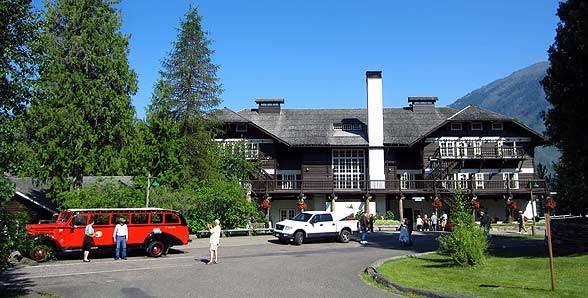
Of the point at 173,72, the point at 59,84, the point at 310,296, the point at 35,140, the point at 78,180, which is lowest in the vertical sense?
the point at 310,296

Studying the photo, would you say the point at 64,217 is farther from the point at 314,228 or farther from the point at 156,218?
the point at 314,228

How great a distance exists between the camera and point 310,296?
11.5 m

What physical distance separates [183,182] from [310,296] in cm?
2419

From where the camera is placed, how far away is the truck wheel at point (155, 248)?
20.4 metres

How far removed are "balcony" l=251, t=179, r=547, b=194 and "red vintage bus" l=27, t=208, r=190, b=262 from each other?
22.3 metres

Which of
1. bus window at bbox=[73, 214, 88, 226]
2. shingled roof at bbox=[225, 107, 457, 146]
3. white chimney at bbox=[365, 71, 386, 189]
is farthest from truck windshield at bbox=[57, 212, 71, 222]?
white chimney at bbox=[365, 71, 386, 189]

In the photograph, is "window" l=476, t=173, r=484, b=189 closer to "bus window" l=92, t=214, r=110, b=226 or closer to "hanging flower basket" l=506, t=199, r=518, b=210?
"hanging flower basket" l=506, t=199, r=518, b=210

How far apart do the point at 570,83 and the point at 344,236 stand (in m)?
13.7

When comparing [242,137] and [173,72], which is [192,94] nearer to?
[173,72]

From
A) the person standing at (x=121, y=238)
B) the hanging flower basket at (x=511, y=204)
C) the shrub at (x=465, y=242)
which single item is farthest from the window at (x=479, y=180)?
the person standing at (x=121, y=238)

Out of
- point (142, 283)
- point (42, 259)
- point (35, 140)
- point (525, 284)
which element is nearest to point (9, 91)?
point (142, 283)

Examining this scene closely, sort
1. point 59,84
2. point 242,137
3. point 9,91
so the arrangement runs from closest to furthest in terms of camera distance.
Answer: point 9,91 → point 59,84 → point 242,137

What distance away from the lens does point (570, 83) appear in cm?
1814

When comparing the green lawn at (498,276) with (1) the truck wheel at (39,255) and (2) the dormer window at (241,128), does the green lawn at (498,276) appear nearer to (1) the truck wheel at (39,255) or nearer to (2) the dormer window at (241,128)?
(1) the truck wheel at (39,255)
